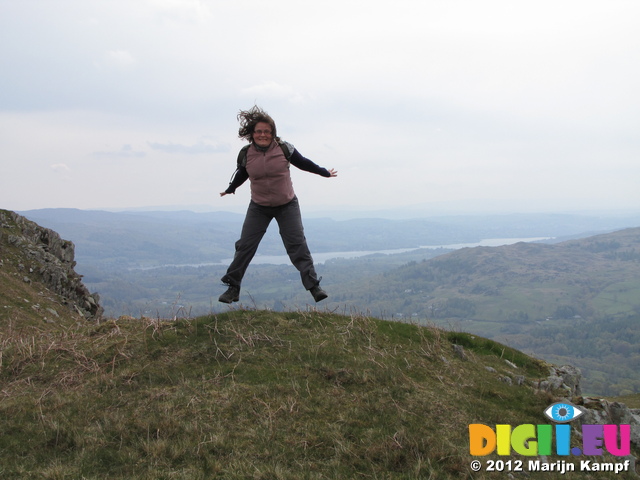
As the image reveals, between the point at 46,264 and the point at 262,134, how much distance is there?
18.7m

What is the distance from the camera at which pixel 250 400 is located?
20.1 feet

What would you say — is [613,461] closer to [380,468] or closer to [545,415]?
[545,415]

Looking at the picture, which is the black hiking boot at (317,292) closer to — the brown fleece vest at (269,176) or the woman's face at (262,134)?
the brown fleece vest at (269,176)

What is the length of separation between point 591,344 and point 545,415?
182 meters

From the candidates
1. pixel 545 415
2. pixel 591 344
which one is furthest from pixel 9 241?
pixel 591 344

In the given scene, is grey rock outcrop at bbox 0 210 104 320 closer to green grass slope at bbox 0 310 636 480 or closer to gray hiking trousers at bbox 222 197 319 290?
green grass slope at bbox 0 310 636 480

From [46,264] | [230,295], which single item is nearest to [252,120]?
[230,295]

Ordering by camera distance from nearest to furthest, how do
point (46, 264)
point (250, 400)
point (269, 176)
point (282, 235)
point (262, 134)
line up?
point (250, 400)
point (262, 134)
point (269, 176)
point (282, 235)
point (46, 264)

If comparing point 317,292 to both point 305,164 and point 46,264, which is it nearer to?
point 305,164

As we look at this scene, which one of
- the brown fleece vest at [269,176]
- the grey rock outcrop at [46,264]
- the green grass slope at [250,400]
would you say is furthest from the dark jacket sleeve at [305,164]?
the grey rock outcrop at [46,264]

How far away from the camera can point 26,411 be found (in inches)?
231

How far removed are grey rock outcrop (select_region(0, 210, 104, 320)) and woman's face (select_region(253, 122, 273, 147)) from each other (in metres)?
15.7

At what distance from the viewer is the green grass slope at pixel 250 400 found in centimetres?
477

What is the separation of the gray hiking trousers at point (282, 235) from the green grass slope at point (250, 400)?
919 mm
